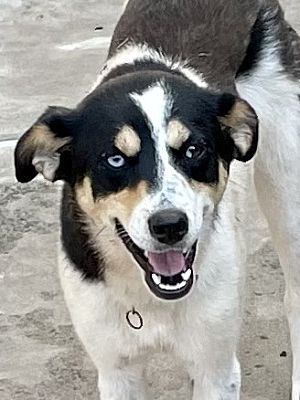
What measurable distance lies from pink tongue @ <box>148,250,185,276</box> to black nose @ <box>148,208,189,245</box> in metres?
0.15

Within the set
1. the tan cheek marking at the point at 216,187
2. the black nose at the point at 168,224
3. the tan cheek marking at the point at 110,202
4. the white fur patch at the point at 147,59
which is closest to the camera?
the black nose at the point at 168,224

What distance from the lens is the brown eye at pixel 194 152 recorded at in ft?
13.5

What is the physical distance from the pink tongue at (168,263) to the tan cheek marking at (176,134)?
314 mm

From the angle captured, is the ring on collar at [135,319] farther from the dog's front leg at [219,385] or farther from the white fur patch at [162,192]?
the white fur patch at [162,192]

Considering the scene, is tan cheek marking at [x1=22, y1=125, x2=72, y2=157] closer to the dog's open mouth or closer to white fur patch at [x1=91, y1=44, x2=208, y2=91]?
the dog's open mouth

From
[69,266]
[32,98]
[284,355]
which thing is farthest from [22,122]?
[69,266]

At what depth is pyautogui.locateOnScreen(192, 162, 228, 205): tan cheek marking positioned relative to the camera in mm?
4149

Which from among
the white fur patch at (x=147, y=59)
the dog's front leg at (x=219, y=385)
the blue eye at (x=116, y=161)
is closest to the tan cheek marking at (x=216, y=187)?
the blue eye at (x=116, y=161)

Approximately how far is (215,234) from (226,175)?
25 cm

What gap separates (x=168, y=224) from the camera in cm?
392

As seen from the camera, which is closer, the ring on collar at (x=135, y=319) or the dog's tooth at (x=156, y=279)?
the dog's tooth at (x=156, y=279)

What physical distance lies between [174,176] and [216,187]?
25 cm

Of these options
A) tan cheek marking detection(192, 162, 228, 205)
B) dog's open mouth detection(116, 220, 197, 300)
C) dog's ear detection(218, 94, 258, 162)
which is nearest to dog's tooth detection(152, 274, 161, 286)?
dog's open mouth detection(116, 220, 197, 300)

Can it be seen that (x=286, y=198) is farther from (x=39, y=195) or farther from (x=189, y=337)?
(x=39, y=195)
